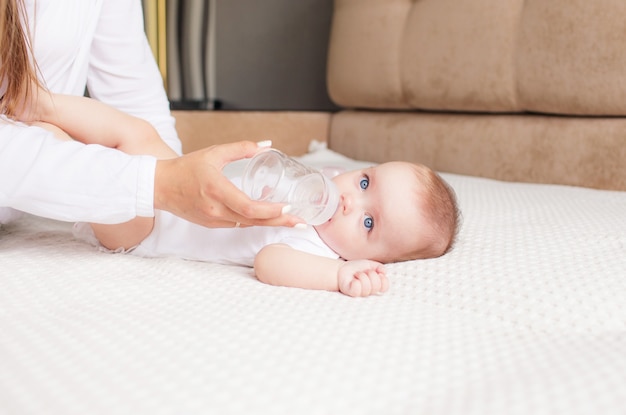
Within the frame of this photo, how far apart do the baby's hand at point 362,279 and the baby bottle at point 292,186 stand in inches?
4.2

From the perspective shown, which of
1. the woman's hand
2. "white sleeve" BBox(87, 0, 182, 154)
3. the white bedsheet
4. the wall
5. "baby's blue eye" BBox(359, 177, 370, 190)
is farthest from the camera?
the wall

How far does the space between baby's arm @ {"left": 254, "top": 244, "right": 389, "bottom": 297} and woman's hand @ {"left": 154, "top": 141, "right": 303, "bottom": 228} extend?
56 mm

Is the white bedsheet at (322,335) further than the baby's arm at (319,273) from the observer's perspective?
No

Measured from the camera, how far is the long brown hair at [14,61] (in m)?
0.76

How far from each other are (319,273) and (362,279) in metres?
0.06

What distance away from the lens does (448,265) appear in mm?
733

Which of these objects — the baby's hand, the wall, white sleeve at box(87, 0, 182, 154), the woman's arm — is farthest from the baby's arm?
the wall

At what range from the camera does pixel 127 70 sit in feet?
3.88

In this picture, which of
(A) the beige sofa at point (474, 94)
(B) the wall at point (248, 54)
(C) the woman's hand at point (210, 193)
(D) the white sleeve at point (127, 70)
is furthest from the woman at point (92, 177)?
(B) the wall at point (248, 54)

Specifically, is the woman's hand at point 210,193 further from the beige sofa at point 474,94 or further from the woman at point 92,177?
the beige sofa at point 474,94

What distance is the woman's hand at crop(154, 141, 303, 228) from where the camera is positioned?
628 millimetres

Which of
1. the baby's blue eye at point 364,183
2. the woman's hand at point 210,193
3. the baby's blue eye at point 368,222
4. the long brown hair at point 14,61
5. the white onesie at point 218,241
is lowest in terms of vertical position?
the white onesie at point 218,241

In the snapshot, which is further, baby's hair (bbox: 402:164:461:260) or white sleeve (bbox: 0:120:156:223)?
baby's hair (bbox: 402:164:461:260)

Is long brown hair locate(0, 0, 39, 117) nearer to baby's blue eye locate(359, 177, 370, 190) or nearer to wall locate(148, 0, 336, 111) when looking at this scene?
baby's blue eye locate(359, 177, 370, 190)
